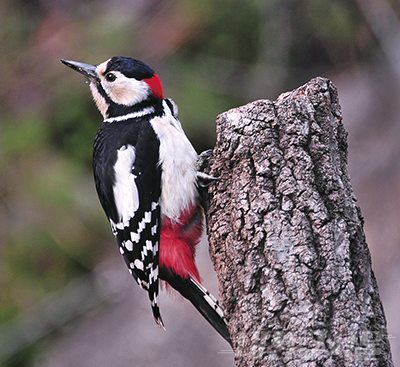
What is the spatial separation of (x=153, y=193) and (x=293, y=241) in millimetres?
798

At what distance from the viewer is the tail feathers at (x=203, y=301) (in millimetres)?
1919

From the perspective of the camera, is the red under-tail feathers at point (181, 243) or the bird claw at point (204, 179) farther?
the red under-tail feathers at point (181, 243)

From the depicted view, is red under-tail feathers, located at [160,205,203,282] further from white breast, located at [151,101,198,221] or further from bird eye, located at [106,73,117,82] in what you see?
bird eye, located at [106,73,117,82]

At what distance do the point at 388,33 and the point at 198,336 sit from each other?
10.4ft

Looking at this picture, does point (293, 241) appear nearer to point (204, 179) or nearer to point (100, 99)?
point (204, 179)

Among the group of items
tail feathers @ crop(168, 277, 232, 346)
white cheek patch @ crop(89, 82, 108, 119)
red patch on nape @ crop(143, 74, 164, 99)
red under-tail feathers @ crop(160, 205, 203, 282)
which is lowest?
tail feathers @ crop(168, 277, 232, 346)

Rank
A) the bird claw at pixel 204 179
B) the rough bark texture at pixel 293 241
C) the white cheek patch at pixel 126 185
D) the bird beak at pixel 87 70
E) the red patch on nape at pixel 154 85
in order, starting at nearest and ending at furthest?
the rough bark texture at pixel 293 241 → the bird claw at pixel 204 179 → the white cheek patch at pixel 126 185 → the red patch on nape at pixel 154 85 → the bird beak at pixel 87 70

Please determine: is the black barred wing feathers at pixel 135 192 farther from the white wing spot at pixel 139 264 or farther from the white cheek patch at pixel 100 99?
the white cheek patch at pixel 100 99

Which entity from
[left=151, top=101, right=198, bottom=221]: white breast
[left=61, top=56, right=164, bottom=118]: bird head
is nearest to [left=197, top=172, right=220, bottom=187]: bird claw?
[left=151, top=101, right=198, bottom=221]: white breast

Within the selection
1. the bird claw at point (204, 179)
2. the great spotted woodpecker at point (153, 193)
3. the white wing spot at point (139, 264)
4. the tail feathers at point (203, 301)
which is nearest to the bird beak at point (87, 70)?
the great spotted woodpecker at point (153, 193)

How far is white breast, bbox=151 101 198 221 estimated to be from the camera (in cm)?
195

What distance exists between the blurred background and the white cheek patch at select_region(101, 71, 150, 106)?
1520 millimetres

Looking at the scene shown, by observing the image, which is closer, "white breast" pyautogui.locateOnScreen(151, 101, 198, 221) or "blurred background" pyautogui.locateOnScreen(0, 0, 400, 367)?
"white breast" pyautogui.locateOnScreen(151, 101, 198, 221)

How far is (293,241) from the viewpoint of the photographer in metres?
1.46
